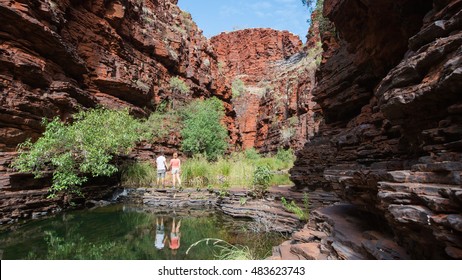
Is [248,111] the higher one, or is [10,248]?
[248,111]

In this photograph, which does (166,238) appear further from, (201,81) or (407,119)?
(201,81)

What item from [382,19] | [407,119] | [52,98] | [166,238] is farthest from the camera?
[52,98]

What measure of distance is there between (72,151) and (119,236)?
4667mm

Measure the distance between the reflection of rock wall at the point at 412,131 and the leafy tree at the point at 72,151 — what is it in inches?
320

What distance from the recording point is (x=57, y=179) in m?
8.34

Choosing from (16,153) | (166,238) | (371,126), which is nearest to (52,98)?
(16,153)

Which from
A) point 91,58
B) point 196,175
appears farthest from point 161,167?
point 91,58

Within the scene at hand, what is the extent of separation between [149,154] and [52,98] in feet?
20.8

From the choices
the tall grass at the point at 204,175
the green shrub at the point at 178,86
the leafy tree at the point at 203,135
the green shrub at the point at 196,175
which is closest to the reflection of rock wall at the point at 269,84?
the green shrub at the point at 178,86

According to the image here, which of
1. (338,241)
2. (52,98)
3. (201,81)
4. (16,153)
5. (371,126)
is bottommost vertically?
(338,241)

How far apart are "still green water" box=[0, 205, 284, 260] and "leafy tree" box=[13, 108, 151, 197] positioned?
1315 millimetres

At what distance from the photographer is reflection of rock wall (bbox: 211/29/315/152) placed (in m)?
28.2

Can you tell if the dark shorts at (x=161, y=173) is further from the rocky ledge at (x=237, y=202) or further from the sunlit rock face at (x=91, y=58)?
the sunlit rock face at (x=91, y=58)

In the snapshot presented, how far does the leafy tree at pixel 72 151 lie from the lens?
8.00 meters
